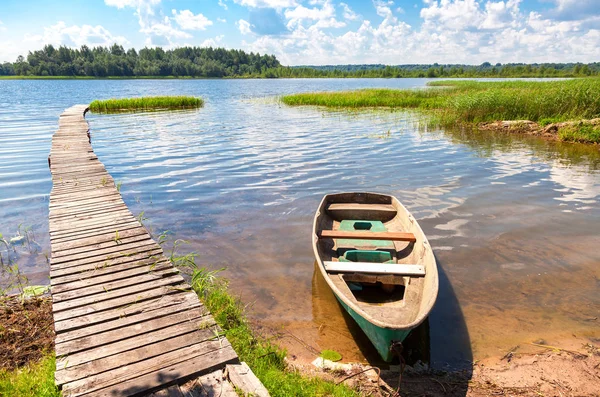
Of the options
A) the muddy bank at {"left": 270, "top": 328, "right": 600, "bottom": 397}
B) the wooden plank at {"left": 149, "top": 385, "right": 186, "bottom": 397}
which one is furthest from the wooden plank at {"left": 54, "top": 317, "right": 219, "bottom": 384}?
the muddy bank at {"left": 270, "top": 328, "right": 600, "bottom": 397}

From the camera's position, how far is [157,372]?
11.1ft

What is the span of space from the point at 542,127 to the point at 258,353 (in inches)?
857

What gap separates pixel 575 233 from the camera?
27.4ft

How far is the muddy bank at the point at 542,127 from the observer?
1855 cm

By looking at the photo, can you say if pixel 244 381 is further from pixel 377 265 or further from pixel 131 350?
pixel 377 265

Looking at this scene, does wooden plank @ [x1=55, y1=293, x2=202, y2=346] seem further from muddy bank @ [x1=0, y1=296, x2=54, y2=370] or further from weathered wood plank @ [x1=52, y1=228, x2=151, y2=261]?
weathered wood plank @ [x1=52, y1=228, x2=151, y2=261]

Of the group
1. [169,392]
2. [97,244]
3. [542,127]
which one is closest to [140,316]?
[169,392]

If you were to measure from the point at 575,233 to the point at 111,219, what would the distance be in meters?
9.66

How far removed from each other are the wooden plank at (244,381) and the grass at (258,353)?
12.9 inches

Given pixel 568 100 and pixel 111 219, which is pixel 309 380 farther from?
pixel 568 100

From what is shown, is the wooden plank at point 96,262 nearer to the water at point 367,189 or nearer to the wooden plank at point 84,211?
the water at point 367,189

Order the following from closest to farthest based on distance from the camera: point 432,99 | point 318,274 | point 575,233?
point 318,274
point 575,233
point 432,99

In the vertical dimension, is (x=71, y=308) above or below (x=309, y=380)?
above

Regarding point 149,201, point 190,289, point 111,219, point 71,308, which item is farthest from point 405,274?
point 149,201
